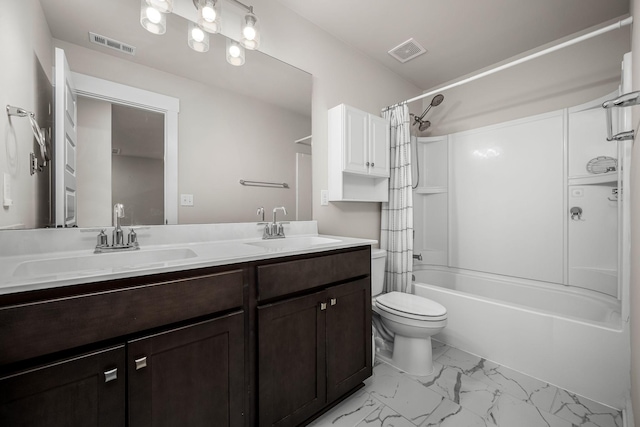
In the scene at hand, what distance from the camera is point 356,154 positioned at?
2.09m

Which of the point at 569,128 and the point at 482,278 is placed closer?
the point at 569,128

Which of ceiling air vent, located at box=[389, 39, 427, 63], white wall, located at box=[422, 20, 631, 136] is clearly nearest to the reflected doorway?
ceiling air vent, located at box=[389, 39, 427, 63]

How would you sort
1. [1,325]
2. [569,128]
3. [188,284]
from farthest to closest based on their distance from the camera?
1. [569,128]
2. [188,284]
3. [1,325]

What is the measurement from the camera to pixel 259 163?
1774 mm

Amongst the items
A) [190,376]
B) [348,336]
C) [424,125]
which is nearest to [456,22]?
[424,125]

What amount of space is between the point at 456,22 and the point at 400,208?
59.1 inches

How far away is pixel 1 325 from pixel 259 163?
1.33 m

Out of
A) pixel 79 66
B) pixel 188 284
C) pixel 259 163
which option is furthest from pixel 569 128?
A: pixel 79 66

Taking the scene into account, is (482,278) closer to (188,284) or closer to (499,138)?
(499,138)

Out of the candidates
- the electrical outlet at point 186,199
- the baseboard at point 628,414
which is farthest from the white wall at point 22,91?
the baseboard at point 628,414

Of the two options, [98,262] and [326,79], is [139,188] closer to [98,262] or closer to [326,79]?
[98,262]

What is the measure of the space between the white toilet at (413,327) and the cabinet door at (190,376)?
1.13 metres

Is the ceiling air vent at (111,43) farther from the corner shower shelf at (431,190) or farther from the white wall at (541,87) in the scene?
the white wall at (541,87)

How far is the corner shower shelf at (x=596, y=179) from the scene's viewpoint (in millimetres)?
1978
